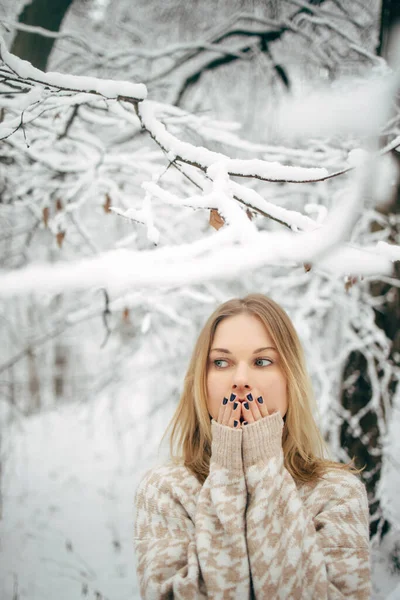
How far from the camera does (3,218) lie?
7.94 feet

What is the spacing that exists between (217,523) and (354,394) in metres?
1.90

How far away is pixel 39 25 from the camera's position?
155 cm

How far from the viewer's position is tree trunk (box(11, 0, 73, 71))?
1.50 meters

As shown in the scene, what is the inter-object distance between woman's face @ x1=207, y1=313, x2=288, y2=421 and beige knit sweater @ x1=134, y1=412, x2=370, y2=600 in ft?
0.28

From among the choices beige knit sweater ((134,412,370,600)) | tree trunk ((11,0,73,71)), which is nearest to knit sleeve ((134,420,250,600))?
beige knit sweater ((134,412,370,600))

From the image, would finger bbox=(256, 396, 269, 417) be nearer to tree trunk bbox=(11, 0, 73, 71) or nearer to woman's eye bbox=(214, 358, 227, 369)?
woman's eye bbox=(214, 358, 227, 369)

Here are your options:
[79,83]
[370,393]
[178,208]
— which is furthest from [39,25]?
[370,393]

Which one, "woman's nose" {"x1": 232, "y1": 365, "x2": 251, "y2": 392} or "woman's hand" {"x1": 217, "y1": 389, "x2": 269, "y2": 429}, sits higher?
"woman's nose" {"x1": 232, "y1": 365, "x2": 251, "y2": 392}

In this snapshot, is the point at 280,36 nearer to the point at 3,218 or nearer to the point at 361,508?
the point at 3,218

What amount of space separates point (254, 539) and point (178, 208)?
195 centimetres

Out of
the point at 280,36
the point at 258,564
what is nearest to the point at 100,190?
the point at 280,36

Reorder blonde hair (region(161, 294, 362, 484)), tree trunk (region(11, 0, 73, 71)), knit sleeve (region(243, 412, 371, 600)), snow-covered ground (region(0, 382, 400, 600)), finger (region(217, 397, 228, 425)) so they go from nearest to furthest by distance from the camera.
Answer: knit sleeve (region(243, 412, 371, 600)) < finger (region(217, 397, 228, 425)) < blonde hair (region(161, 294, 362, 484)) < tree trunk (region(11, 0, 73, 71)) < snow-covered ground (region(0, 382, 400, 600))

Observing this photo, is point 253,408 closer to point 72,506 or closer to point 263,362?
point 263,362

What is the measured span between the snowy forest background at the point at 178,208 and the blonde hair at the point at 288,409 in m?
0.18
